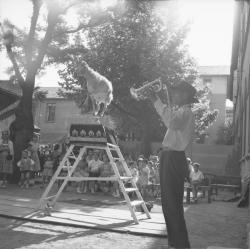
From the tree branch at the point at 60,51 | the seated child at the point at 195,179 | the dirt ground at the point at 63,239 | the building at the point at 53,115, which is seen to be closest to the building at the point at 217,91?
the building at the point at 53,115

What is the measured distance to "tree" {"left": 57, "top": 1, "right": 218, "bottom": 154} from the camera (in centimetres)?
2541

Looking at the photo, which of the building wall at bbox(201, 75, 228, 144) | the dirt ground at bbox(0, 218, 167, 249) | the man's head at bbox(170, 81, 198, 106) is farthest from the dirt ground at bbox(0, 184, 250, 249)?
the building wall at bbox(201, 75, 228, 144)

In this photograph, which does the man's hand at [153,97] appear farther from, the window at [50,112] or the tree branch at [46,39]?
the window at [50,112]

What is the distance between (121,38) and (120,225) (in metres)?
21.5

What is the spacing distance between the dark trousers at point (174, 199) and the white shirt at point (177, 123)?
15cm

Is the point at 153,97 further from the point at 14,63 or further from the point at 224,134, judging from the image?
the point at 224,134

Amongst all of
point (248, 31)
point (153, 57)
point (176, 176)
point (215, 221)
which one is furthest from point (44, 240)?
point (153, 57)

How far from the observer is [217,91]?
1802 inches

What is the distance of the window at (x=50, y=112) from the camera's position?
42.8 metres

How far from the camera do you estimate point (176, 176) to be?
477cm

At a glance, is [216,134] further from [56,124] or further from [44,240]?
[44,240]

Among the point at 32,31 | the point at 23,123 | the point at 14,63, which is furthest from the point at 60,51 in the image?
the point at 23,123

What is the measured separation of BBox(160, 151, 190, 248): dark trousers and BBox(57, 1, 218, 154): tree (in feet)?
66.6

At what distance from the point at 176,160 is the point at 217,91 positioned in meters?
42.4
